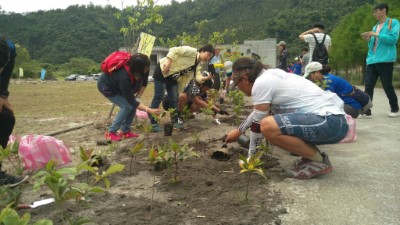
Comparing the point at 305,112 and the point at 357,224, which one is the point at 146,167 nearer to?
the point at 305,112

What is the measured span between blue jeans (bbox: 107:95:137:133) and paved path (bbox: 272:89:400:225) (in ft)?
6.80

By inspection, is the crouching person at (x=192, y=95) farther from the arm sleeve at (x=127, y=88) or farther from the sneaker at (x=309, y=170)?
the sneaker at (x=309, y=170)

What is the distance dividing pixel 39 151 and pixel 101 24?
7859cm

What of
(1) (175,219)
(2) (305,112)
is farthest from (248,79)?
(1) (175,219)

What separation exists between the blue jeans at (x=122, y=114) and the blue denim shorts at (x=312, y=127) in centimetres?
246

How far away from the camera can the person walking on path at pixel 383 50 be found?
5582 mm

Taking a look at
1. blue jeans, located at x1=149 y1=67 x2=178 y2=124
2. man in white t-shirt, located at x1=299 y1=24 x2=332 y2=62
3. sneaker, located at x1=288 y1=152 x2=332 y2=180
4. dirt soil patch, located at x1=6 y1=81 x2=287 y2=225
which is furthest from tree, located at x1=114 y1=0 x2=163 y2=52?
sneaker, located at x1=288 y1=152 x2=332 y2=180

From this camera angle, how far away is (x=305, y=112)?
295 cm

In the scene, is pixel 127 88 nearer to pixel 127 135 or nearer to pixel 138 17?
pixel 127 135

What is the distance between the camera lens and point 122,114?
4668 millimetres

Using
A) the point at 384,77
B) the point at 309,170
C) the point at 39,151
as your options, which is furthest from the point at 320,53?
the point at 39,151

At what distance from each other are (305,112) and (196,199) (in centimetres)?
121

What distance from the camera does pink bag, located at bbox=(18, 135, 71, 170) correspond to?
3209mm

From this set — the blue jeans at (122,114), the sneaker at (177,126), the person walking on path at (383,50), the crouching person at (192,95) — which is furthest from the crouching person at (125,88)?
the person walking on path at (383,50)
